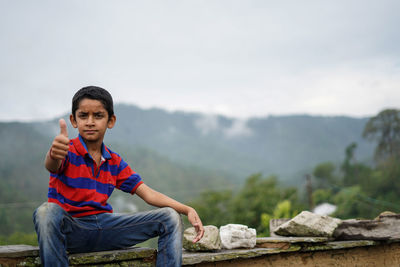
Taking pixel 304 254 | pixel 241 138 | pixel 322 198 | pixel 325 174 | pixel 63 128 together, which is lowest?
pixel 322 198

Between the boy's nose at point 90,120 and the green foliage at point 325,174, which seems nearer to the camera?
the boy's nose at point 90,120

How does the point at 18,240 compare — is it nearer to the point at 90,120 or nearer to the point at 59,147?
the point at 90,120

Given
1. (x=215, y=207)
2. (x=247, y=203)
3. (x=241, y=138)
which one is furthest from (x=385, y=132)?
(x=241, y=138)

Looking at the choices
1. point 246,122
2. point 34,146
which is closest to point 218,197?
point 34,146

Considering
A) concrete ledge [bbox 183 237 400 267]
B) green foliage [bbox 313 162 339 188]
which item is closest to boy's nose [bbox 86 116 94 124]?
concrete ledge [bbox 183 237 400 267]

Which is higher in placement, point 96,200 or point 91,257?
point 96,200

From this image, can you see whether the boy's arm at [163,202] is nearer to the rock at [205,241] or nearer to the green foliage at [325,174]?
the rock at [205,241]

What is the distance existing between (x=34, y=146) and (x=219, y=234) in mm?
90114

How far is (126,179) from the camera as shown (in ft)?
8.39

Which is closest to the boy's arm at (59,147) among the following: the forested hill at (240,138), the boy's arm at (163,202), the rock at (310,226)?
the boy's arm at (163,202)

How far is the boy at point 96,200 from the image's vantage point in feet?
7.08

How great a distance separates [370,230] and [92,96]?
2.84 metres

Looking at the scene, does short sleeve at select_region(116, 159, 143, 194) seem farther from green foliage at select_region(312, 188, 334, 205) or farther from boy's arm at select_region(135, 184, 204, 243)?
green foliage at select_region(312, 188, 334, 205)

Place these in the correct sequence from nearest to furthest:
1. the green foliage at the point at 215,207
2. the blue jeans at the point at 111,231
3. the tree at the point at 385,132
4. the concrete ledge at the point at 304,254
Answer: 1. the blue jeans at the point at 111,231
2. the concrete ledge at the point at 304,254
3. the green foliage at the point at 215,207
4. the tree at the point at 385,132
